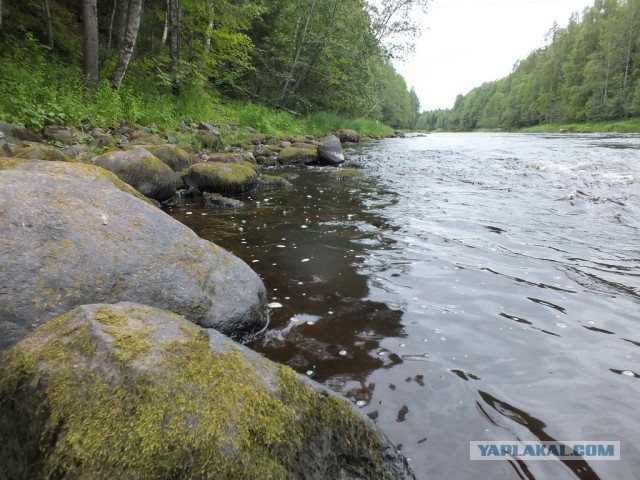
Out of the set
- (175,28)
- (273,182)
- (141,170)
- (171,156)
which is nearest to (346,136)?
(175,28)

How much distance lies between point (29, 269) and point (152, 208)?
120 cm

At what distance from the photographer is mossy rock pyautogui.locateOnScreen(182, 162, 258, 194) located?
27.2 ft

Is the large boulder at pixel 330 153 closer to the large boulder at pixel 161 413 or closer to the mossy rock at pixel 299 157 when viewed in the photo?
the mossy rock at pixel 299 157

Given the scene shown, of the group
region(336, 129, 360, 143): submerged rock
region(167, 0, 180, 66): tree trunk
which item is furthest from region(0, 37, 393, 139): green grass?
region(336, 129, 360, 143): submerged rock

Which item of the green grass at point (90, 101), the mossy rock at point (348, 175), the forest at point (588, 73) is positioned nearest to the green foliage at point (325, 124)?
the green grass at point (90, 101)

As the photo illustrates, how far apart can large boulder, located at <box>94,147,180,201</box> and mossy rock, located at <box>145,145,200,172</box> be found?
1365 mm

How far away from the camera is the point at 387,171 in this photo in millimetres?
12625

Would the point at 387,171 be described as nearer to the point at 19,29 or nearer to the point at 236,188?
the point at 236,188

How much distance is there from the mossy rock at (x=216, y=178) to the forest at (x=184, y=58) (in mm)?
3483

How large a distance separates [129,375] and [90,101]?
11.5 metres

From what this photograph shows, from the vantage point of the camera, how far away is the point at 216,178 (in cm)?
827

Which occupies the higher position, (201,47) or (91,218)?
(201,47)

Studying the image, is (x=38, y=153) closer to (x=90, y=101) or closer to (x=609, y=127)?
(x=90, y=101)

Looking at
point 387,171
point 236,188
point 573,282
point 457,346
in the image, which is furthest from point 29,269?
point 387,171
